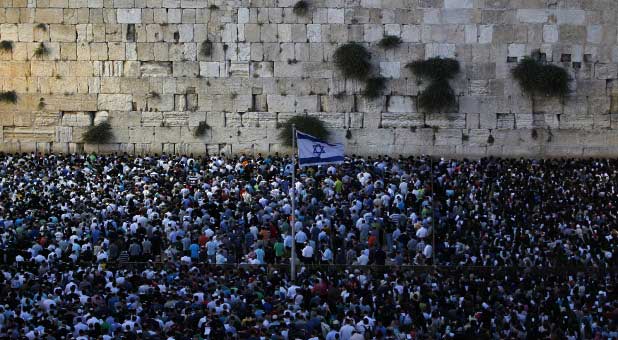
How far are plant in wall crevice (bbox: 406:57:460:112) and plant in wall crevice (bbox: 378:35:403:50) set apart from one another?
645mm

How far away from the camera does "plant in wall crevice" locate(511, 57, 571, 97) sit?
36625mm

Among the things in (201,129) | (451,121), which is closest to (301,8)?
(201,129)

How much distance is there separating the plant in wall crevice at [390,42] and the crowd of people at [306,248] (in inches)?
118

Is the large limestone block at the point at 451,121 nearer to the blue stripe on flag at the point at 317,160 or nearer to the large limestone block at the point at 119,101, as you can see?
the blue stripe on flag at the point at 317,160

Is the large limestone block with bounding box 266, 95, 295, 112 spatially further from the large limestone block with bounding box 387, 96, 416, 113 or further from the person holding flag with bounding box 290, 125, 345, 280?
the person holding flag with bounding box 290, 125, 345, 280

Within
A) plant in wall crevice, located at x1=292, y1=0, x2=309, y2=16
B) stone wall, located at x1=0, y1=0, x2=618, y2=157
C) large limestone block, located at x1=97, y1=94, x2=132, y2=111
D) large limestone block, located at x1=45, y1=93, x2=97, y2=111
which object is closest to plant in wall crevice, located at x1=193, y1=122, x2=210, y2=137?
stone wall, located at x1=0, y1=0, x2=618, y2=157

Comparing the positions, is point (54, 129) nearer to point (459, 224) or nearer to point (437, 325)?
point (459, 224)

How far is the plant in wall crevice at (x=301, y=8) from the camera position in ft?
121

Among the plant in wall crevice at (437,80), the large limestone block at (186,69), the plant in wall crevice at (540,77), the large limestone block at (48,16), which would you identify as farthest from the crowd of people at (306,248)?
the large limestone block at (48,16)

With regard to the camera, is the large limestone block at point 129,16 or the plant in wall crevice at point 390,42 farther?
the large limestone block at point 129,16

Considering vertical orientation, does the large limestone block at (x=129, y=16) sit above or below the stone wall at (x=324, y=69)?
above

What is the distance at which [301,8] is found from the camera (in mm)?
36906

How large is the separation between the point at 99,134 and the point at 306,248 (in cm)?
1097

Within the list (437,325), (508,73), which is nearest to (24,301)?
(437,325)
